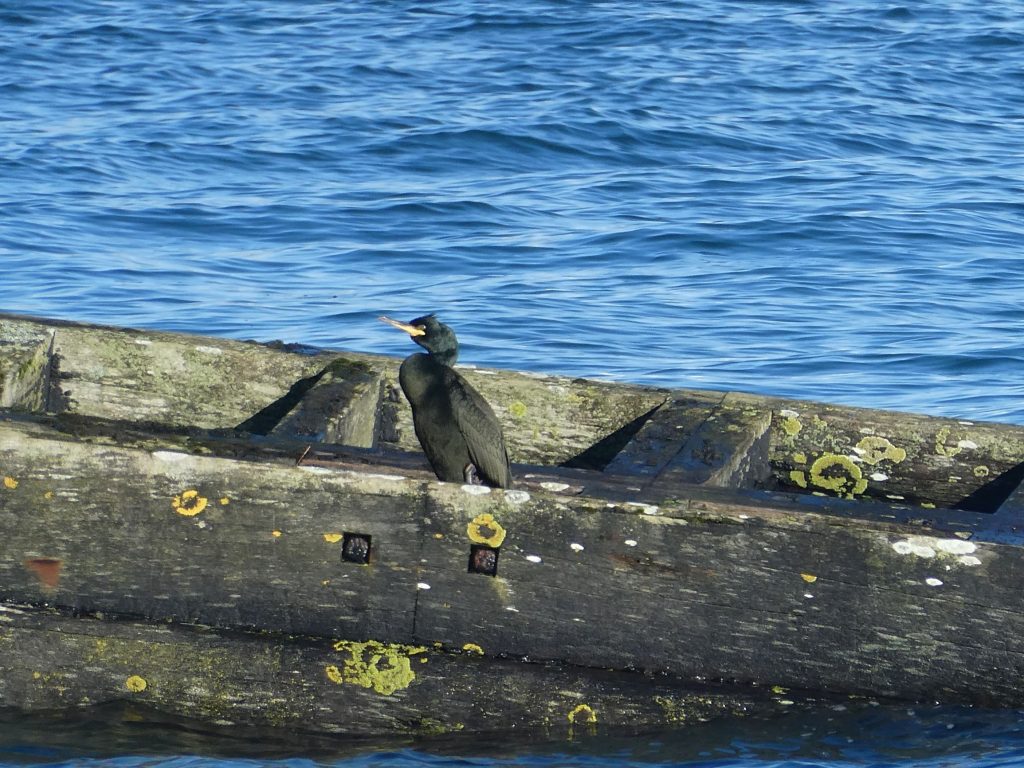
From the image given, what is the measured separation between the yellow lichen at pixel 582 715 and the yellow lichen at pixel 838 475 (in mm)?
1395

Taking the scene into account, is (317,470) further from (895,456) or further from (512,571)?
(895,456)

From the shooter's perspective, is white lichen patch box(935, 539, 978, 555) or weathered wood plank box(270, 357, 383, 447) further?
weathered wood plank box(270, 357, 383, 447)

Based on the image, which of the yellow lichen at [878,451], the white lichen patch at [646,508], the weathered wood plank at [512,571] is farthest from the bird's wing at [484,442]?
the yellow lichen at [878,451]

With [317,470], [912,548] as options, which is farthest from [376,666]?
[912,548]

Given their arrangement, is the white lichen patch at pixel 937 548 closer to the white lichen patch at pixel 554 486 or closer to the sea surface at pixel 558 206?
the sea surface at pixel 558 206

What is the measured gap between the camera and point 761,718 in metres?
4.66

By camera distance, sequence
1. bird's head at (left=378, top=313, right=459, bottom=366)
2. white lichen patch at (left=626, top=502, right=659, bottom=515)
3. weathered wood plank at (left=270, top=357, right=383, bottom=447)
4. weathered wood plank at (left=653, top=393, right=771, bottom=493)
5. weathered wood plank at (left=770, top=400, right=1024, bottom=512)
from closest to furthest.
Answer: white lichen patch at (left=626, top=502, right=659, bottom=515) → weathered wood plank at (left=653, top=393, right=771, bottom=493) → bird's head at (left=378, top=313, right=459, bottom=366) → weathered wood plank at (left=270, top=357, right=383, bottom=447) → weathered wood plank at (left=770, top=400, right=1024, bottom=512)

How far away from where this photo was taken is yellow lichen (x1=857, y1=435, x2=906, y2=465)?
5.57m

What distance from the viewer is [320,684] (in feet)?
15.7

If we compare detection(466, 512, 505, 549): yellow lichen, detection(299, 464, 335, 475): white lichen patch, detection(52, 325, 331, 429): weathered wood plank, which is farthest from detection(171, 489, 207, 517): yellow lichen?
detection(52, 325, 331, 429): weathered wood plank

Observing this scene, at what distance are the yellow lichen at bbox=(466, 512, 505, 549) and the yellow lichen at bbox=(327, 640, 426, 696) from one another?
0.42m

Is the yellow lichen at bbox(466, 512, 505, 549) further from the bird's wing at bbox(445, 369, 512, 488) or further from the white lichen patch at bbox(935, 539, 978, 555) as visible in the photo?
the white lichen patch at bbox(935, 539, 978, 555)

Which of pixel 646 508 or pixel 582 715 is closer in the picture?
pixel 646 508

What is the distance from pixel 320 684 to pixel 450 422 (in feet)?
3.03
